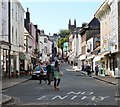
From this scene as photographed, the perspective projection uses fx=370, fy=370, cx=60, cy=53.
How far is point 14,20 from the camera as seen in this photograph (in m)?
47.1

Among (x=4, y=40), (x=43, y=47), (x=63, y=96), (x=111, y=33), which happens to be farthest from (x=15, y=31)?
(x=43, y=47)

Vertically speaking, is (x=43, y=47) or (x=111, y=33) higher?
(x=43, y=47)

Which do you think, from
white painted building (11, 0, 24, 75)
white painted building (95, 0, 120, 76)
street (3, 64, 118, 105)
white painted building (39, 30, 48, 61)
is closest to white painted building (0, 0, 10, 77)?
white painted building (11, 0, 24, 75)

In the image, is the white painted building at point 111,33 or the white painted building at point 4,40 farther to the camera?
the white painted building at point 111,33

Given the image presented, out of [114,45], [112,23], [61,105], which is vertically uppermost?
[112,23]

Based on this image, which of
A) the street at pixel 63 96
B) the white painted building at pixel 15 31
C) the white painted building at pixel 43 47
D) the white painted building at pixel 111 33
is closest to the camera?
the street at pixel 63 96

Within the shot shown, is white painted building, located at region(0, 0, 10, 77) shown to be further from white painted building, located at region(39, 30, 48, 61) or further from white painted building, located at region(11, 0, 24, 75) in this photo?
white painted building, located at region(39, 30, 48, 61)

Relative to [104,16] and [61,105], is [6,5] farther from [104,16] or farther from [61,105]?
[61,105]

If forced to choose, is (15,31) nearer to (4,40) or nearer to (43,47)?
(4,40)

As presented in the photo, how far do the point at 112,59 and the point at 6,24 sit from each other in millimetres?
14317

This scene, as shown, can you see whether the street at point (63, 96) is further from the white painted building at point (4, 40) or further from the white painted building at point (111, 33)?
the white painted building at point (111, 33)

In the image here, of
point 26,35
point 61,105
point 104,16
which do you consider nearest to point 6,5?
point 104,16

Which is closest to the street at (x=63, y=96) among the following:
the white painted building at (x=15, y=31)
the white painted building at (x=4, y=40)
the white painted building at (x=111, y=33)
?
the white painted building at (x=4, y=40)

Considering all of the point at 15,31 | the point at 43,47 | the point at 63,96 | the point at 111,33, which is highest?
the point at 43,47
